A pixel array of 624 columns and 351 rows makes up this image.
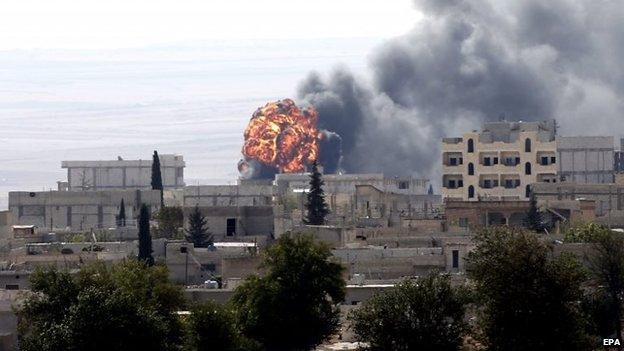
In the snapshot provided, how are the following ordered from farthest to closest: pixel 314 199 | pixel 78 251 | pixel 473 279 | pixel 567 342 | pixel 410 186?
pixel 410 186 → pixel 314 199 → pixel 78 251 → pixel 473 279 → pixel 567 342

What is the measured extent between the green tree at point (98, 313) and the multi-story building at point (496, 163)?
3342 inches

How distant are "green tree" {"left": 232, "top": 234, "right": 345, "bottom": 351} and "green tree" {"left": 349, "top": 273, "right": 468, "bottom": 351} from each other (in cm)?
494

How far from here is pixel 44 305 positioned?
78750 millimetres

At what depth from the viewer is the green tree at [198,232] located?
401ft

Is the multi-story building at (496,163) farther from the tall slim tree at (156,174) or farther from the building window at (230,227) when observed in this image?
the building window at (230,227)

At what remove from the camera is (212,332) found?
7812 centimetres

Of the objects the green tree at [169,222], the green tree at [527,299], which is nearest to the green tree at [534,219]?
the green tree at [169,222]

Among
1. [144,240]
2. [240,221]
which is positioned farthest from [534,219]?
[144,240]

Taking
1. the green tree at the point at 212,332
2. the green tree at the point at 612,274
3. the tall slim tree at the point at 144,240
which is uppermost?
the tall slim tree at the point at 144,240

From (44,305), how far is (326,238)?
45040 millimetres

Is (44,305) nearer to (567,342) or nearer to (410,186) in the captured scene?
(567,342)

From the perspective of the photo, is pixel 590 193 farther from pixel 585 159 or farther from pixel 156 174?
pixel 585 159

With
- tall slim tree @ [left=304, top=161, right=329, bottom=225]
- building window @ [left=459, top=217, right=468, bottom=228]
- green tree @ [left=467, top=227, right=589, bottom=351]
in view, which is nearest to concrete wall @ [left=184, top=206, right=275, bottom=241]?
tall slim tree @ [left=304, top=161, right=329, bottom=225]

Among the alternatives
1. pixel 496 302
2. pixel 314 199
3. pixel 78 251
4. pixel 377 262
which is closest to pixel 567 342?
pixel 496 302
